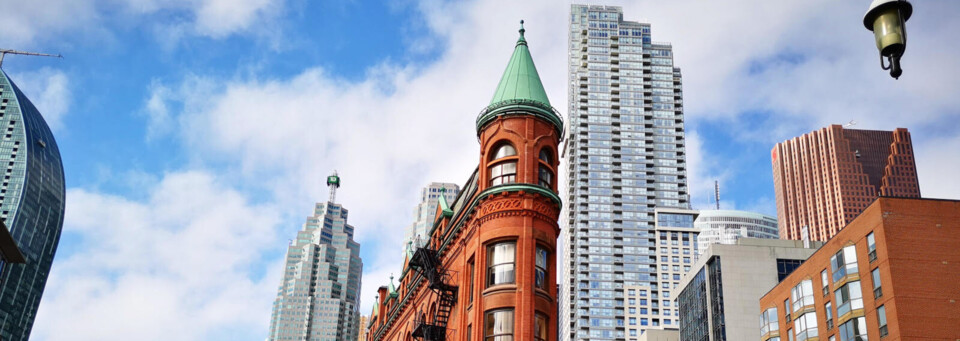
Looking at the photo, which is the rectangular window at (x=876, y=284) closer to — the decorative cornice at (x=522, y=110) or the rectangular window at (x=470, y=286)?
the decorative cornice at (x=522, y=110)

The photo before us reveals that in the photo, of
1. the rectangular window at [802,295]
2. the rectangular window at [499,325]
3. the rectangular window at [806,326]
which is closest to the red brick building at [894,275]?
the rectangular window at [806,326]

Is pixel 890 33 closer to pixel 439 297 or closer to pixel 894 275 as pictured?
pixel 439 297

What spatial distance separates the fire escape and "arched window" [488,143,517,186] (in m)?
6.06

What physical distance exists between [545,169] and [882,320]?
2895cm

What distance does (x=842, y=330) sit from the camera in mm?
63531

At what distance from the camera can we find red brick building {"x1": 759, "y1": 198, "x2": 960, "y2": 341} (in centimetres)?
5747

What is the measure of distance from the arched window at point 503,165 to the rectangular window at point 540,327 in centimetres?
678

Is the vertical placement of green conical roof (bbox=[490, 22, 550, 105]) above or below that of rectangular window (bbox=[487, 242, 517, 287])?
above

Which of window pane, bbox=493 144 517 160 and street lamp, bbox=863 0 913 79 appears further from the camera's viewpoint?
window pane, bbox=493 144 517 160

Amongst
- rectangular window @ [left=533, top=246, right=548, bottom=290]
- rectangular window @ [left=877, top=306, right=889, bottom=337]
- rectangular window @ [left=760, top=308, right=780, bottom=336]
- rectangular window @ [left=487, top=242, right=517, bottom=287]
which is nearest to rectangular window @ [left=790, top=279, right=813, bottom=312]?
rectangular window @ [left=760, top=308, right=780, bottom=336]

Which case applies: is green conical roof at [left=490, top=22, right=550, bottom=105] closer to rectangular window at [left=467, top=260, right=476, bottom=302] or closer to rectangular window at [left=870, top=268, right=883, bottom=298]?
rectangular window at [left=467, top=260, right=476, bottom=302]

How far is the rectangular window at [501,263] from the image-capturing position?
41.2 meters

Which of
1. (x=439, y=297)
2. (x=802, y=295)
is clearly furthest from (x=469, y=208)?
(x=802, y=295)

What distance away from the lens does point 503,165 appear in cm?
4438
